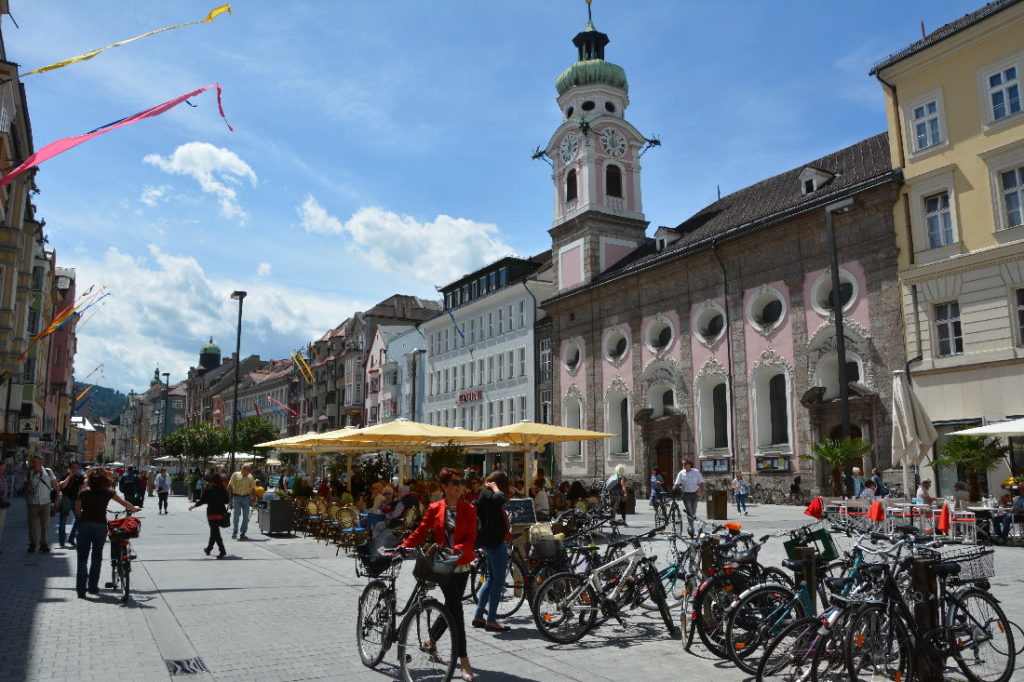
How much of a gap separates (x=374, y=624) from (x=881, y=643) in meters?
4.13

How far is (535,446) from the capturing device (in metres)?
22.1

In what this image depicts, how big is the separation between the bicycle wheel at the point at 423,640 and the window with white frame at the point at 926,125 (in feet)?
84.7

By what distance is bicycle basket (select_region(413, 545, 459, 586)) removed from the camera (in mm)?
6496

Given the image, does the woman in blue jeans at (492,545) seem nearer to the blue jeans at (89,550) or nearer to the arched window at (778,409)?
the blue jeans at (89,550)

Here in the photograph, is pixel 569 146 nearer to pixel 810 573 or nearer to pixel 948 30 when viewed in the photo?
pixel 948 30

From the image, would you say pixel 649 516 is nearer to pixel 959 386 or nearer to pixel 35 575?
pixel 959 386

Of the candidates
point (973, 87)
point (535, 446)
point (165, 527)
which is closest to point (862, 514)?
point (535, 446)

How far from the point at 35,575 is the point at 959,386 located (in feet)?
80.8

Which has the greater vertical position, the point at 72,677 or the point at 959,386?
the point at 959,386

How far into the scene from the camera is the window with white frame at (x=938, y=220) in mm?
25812

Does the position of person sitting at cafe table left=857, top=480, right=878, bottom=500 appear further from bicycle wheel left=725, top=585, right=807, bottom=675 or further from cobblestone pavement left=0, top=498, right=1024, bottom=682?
bicycle wheel left=725, top=585, right=807, bottom=675

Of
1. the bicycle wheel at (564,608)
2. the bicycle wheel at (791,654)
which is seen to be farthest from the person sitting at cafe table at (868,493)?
the bicycle wheel at (791,654)

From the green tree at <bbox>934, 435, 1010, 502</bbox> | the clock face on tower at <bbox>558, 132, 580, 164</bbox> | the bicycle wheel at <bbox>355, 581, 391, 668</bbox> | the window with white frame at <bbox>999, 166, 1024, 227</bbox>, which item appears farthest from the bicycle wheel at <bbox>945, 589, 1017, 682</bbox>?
the clock face on tower at <bbox>558, 132, 580, 164</bbox>

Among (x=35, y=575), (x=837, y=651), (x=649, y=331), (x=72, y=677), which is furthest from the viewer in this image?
(x=649, y=331)
